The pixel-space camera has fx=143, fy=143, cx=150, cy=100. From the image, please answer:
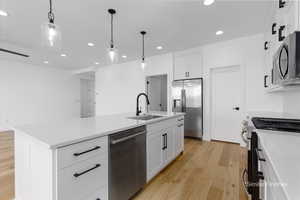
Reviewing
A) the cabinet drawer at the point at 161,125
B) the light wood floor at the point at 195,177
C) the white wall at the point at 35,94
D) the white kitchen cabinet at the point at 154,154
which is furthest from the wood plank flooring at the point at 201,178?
the white wall at the point at 35,94

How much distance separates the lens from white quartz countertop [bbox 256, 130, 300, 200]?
52 centimetres

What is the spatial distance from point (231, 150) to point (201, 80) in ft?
6.72

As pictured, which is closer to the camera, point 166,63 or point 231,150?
point 231,150

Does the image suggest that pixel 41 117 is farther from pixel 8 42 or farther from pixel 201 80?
pixel 201 80

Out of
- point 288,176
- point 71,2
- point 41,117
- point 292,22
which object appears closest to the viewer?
point 288,176

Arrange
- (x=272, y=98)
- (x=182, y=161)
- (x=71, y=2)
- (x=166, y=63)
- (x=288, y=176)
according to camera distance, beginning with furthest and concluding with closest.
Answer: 1. (x=166, y=63)
2. (x=272, y=98)
3. (x=182, y=161)
4. (x=71, y=2)
5. (x=288, y=176)

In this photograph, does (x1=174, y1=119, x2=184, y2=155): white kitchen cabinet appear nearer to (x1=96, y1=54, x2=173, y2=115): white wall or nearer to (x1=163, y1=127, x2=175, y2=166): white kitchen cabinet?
(x1=163, y1=127, x2=175, y2=166): white kitchen cabinet

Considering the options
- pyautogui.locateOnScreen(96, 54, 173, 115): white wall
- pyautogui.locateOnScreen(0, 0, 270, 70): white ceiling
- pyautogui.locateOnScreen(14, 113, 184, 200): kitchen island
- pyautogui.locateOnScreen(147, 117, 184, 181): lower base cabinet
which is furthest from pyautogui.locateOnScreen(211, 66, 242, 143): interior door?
pyautogui.locateOnScreen(14, 113, 184, 200): kitchen island

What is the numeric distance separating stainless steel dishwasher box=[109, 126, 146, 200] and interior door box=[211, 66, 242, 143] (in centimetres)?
303

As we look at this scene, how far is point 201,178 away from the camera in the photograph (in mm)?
2258

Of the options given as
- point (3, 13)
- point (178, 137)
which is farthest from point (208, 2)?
point (3, 13)

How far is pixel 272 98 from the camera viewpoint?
332 cm

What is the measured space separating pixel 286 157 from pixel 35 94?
8.24 meters

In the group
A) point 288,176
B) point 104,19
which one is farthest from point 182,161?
point 104,19
